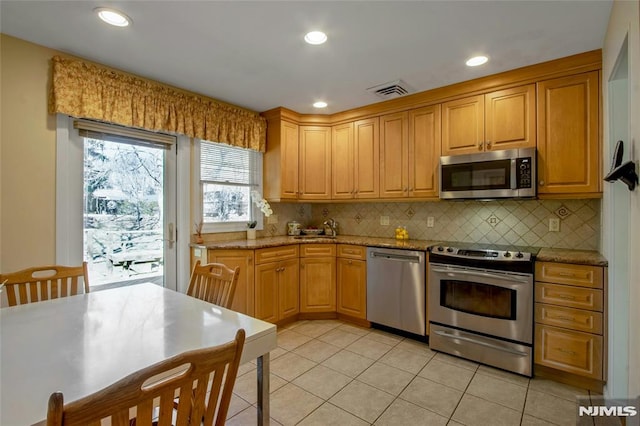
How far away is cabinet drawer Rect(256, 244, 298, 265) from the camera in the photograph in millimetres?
3236

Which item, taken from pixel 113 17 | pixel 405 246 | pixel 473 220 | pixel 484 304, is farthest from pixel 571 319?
pixel 113 17

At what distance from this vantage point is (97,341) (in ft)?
3.90

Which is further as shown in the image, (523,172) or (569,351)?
(523,172)

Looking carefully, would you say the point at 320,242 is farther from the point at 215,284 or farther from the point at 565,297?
the point at 565,297

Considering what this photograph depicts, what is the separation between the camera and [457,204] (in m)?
3.33

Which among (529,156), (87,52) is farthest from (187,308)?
(529,156)

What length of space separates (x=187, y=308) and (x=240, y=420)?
88 cm

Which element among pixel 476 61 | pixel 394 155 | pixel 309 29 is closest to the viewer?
pixel 309 29

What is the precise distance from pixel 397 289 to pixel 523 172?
5.05 feet

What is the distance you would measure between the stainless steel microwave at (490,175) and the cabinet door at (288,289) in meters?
1.79

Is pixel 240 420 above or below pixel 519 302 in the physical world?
below

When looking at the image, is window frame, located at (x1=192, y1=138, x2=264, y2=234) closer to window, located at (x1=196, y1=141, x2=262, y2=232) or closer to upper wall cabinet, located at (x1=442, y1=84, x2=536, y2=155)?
window, located at (x1=196, y1=141, x2=262, y2=232)

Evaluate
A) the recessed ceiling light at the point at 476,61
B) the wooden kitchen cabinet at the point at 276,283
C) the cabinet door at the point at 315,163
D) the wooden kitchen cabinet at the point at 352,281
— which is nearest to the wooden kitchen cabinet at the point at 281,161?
the cabinet door at the point at 315,163

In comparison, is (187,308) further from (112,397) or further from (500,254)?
(500,254)
